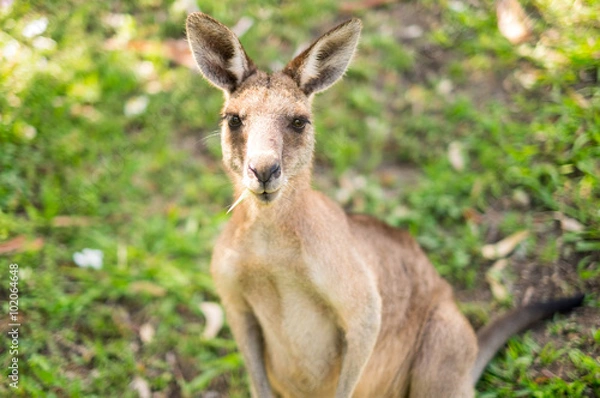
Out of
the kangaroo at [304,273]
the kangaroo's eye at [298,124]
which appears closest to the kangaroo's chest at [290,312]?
the kangaroo at [304,273]

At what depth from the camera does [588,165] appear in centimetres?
466

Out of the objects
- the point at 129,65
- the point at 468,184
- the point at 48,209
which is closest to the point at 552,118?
the point at 468,184

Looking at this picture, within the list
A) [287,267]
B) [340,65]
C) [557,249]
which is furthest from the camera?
[557,249]

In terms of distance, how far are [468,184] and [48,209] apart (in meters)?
3.50

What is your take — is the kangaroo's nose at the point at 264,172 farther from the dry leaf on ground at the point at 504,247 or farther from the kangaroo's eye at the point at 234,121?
the dry leaf on ground at the point at 504,247

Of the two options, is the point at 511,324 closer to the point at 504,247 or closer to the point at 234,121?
the point at 504,247

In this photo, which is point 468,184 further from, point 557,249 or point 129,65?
point 129,65

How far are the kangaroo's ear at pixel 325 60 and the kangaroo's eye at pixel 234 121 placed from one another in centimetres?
45

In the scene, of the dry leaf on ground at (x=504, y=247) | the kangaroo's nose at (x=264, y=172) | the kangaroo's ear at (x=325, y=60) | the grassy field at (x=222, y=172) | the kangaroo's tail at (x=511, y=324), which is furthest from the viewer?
the dry leaf on ground at (x=504, y=247)

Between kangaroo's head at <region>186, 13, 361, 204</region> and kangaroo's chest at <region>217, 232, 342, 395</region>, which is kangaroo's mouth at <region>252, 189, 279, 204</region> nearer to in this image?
kangaroo's head at <region>186, 13, 361, 204</region>

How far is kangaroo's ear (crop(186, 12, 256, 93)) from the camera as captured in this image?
3.38m

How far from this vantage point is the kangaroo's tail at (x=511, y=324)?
4102mm

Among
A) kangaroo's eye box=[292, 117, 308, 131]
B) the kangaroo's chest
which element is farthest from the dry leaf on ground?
kangaroo's eye box=[292, 117, 308, 131]

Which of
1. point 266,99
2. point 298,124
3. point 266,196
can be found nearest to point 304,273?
point 266,196
